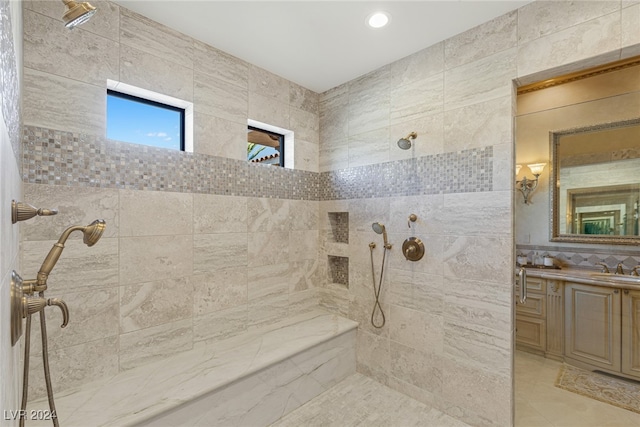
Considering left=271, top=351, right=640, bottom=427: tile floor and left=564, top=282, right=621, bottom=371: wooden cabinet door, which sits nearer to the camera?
left=564, top=282, right=621, bottom=371: wooden cabinet door

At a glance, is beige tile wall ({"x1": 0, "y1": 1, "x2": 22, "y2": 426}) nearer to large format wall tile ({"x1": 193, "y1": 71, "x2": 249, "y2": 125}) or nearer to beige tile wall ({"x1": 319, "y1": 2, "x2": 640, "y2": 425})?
large format wall tile ({"x1": 193, "y1": 71, "x2": 249, "y2": 125})

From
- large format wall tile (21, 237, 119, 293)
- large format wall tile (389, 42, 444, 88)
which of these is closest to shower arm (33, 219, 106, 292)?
large format wall tile (21, 237, 119, 293)

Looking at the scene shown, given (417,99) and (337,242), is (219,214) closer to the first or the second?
(337,242)

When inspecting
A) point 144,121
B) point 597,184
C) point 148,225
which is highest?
point 144,121

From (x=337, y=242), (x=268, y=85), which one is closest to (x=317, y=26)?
(x=268, y=85)

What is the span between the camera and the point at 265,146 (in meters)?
2.97

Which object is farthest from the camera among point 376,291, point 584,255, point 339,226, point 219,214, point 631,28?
point 339,226

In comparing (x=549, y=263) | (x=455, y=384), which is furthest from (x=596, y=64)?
(x=455, y=384)

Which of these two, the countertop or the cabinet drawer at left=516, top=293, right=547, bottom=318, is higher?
the countertop

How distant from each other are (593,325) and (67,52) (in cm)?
348

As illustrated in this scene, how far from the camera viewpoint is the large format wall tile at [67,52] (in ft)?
5.23

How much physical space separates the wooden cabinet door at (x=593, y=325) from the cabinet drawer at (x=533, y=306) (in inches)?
4.9

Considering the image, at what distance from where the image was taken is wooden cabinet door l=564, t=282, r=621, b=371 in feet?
5.46

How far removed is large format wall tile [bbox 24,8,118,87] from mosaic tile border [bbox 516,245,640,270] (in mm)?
2916
